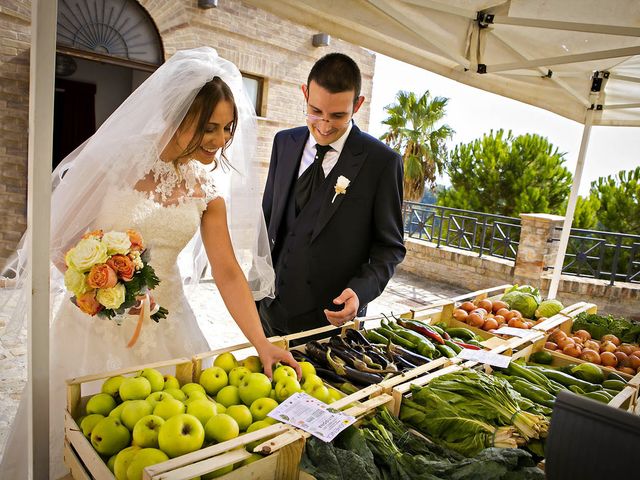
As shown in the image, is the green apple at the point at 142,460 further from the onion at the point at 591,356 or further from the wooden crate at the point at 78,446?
the onion at the point at 591,356

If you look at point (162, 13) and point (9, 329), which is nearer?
point (9, 329)

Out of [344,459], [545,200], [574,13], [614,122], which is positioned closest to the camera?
[344,459]

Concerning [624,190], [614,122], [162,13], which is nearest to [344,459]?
[614,122]

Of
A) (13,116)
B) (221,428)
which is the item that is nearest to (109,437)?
(221,428)

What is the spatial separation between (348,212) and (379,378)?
0.93 metres

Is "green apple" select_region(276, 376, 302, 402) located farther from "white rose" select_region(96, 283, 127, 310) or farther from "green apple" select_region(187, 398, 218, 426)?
"white rose" select_region(96, 283, 127, 310)

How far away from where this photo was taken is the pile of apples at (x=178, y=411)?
1176 mm

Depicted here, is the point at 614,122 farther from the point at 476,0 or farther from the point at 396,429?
the point at 396,429

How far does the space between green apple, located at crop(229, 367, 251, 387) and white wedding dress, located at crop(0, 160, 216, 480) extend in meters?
0.65

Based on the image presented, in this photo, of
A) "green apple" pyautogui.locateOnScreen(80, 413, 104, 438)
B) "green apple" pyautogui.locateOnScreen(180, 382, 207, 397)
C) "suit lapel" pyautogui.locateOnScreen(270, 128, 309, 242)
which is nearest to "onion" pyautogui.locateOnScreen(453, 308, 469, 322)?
"suit lapel" pyautogui.locateOnScreen(270, 128, 309, 242)

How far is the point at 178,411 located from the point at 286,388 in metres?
0.37

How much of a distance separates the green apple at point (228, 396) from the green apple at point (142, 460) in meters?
0.34

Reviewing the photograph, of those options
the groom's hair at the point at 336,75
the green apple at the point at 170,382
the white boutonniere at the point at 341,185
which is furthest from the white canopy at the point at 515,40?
the green apple at the point at 170,382

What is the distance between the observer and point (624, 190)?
1488cm
